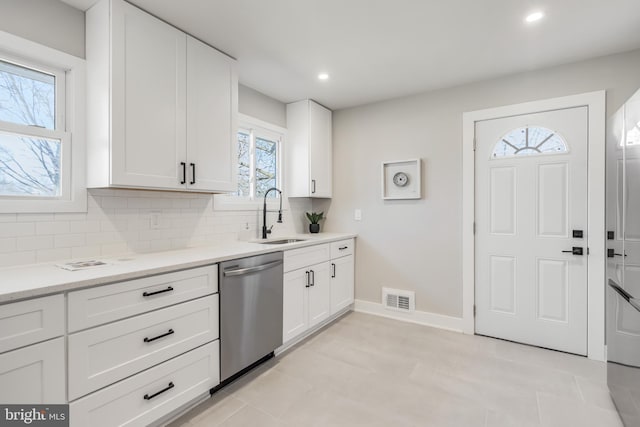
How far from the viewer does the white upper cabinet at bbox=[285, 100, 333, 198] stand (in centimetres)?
359

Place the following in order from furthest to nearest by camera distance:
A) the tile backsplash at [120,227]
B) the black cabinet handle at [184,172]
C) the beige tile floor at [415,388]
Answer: the black cabinet handle at [184,172], the beige tile floor at [415,388], the tile backsplash at [120,227]

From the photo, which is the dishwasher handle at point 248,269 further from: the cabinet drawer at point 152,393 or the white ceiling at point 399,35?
the white ceiling at point 399,35

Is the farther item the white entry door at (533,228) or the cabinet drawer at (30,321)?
the white entry door at (533,228)

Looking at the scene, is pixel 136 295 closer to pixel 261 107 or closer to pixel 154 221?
pixel 154 221

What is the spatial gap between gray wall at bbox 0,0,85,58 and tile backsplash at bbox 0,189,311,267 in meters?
0.89

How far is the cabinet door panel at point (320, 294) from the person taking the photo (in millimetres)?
2988

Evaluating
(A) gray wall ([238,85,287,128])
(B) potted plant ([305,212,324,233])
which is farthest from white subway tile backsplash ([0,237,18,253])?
(B) potted plant ([305,212,324,233])

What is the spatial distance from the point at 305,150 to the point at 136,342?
2.53 metres

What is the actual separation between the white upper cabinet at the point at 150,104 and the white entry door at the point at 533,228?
2.47 meters

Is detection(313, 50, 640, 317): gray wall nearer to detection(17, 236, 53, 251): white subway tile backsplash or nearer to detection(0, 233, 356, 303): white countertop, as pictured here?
detection(0, 233, 356, 303): white countertop

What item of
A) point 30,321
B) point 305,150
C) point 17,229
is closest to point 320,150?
point 305,150

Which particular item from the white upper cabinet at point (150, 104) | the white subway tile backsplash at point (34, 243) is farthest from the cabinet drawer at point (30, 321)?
the white upper cabinet at point (150, 104)

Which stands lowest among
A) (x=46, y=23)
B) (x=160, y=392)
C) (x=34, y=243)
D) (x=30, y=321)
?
(x=160, y=392)

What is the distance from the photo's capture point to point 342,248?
3514 millimetres
